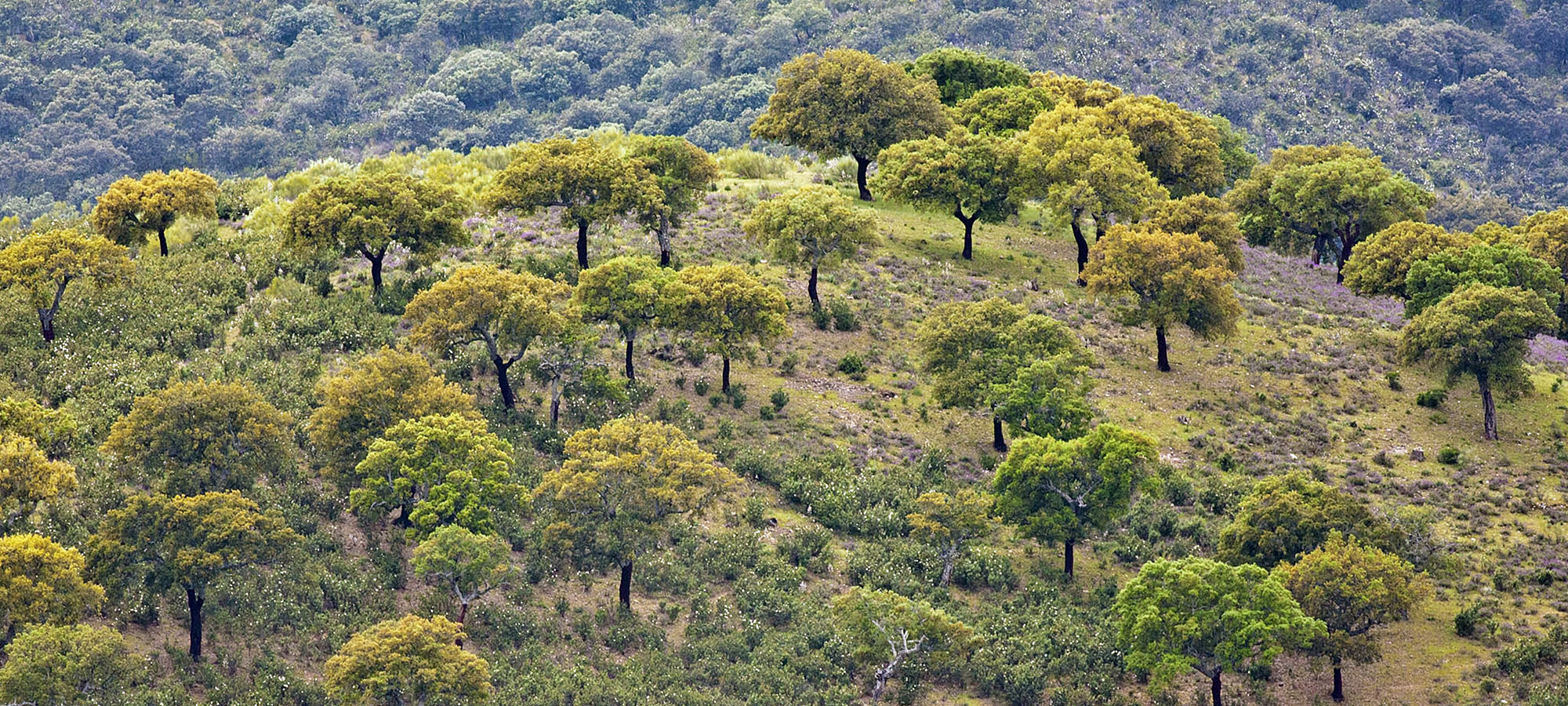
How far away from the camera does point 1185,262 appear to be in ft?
278

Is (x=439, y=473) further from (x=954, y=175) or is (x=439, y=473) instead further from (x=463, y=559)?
(x=954, y=175)

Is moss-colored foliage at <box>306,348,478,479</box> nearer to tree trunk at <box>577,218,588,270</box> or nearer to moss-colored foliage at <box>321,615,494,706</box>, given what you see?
moss-colored foliage at <box>321,615,494,706</box>

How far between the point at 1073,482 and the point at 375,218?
33.0m

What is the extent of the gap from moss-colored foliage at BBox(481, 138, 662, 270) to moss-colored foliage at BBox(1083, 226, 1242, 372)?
70.2 ft

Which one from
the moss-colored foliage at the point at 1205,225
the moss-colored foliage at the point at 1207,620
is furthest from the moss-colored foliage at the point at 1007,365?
the moss-colored foliage at the point at 1205,225

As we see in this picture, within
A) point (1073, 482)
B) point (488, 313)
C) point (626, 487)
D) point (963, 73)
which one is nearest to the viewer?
point (626, 487)

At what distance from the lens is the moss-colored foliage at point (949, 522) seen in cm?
6988

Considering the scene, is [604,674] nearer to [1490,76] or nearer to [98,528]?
[98,528]

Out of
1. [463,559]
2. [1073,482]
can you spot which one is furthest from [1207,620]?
[463,559]

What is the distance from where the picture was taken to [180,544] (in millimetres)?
59156

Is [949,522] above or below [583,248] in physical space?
below

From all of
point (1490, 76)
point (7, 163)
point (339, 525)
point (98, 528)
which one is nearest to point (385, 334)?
point (339, 525)

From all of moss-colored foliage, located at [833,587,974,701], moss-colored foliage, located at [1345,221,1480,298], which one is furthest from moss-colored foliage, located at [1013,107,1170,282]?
moss-colored foliage, located at [833,587,974,701]

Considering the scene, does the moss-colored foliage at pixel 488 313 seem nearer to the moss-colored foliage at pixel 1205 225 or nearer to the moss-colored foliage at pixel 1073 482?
the moss-colored foliage at pixel 1073 482
